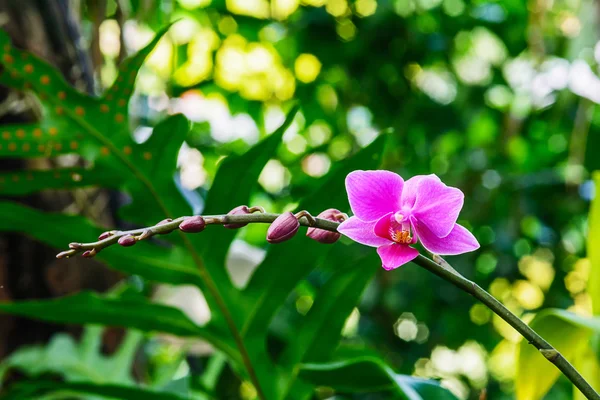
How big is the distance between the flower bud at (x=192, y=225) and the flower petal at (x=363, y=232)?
5cm

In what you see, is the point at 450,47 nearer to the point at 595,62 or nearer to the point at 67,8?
the point at 595,62

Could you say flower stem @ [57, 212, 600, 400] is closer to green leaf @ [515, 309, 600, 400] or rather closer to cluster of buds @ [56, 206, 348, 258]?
cluster of buds @ [56, 206, 348, 258]

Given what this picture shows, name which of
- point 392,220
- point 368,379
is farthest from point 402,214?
point 368,379

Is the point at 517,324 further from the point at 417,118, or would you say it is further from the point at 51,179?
the point at 417,118

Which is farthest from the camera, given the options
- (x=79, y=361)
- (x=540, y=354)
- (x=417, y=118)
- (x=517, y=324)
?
(x=417, y=118)

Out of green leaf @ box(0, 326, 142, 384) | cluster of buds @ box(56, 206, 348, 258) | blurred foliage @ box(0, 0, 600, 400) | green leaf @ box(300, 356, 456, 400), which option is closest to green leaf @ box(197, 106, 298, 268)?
green leaf @ box(300, 356, 456, 400)

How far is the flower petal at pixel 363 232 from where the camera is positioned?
229 millimetres

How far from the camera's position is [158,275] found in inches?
21.9

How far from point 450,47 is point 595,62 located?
434 mm

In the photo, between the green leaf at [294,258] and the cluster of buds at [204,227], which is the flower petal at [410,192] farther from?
the green leaf at [294,258]

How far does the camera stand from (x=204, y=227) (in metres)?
0.22

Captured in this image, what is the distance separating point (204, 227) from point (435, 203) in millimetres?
88

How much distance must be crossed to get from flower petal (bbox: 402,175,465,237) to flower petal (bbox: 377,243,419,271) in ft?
0.05

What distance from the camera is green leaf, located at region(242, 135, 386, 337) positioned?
18.5 inches
